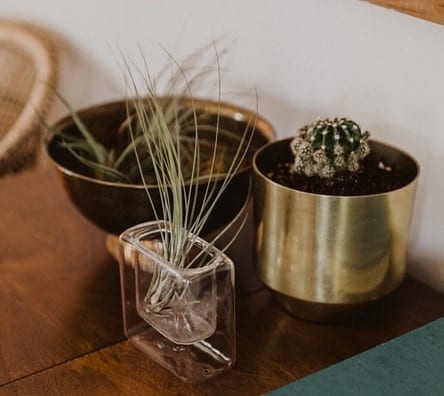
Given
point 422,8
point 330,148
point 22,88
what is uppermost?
point 422,8

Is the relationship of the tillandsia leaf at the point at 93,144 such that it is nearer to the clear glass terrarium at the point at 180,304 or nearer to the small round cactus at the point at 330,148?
the clear glass terrarium at the point at 180,304

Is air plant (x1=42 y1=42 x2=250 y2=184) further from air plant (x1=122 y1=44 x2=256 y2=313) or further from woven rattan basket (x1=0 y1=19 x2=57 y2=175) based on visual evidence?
woven rattan basket (x1=0 y1=19 x2=57 y2=175)

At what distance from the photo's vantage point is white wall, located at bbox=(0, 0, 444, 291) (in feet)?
3.56

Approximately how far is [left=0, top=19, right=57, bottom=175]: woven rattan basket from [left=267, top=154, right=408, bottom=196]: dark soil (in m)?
0.80

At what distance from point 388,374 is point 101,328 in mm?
374

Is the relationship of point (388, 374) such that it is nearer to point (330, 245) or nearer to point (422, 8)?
point (330, 245)

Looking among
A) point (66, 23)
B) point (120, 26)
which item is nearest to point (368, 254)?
point (120, 26)

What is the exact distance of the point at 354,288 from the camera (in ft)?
3.26

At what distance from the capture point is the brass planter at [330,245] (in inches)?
37.7

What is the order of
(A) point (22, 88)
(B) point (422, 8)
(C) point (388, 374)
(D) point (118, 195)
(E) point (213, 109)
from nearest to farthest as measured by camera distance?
(C) point (388, 374) < (B) point (422, 8) < (D) point (118, 195) < (E) point (213, 109) < (A) point (22, 88)

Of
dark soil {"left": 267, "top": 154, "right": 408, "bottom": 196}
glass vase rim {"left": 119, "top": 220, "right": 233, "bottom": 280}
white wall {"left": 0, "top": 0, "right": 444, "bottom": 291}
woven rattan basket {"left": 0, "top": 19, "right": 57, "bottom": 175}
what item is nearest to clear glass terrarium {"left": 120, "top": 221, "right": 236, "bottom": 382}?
glass vase rim {"left": 119, "top": 220, "right": 233, "bottom": 280}

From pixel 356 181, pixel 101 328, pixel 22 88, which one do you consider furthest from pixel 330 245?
pixel 22 88

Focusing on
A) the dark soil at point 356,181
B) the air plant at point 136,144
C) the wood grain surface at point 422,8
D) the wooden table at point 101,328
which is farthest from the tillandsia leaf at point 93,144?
the wood grain surface at point 422,8

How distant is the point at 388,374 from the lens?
2.80 ft
